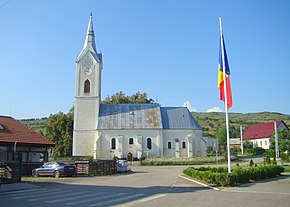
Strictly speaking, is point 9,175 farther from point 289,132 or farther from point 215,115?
point 215,115

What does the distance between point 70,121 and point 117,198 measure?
49166 mm

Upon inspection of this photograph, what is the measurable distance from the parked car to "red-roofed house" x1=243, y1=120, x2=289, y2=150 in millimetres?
66068

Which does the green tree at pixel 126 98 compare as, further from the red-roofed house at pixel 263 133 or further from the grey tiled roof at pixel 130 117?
the red-roofed house at pixel 263 133

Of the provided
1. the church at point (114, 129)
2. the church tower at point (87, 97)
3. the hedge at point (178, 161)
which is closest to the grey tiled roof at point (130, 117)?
the church at point (114, 129)

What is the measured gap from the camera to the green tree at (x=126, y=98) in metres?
70.0

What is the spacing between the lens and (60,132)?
6119 centimetres

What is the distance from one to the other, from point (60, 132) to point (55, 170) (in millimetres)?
34555

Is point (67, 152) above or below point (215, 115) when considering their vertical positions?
below

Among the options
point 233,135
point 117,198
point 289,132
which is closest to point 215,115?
point 233,135

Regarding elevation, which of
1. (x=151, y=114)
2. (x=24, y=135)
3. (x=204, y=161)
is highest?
(x=151, y=114)

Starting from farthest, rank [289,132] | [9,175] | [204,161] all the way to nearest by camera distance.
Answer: [289,132] → [204,161] → [9,175]

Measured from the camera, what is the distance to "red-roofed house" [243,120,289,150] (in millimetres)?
82900

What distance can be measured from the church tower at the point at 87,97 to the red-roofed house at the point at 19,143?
2269cm

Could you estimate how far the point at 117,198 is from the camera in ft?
47.5
